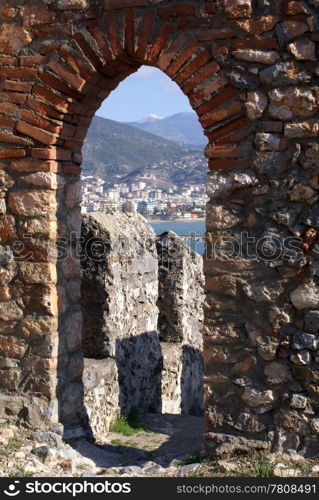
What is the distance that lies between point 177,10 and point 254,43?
1.79ft

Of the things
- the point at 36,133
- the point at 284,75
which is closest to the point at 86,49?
the point at 36,133

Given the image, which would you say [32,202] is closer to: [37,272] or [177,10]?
[37,272]

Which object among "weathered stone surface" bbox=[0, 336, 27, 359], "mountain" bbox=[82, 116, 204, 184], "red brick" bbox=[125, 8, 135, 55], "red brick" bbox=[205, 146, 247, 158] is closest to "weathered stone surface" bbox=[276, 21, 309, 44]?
"red brick" bbox=[205, 146, 247, 158]

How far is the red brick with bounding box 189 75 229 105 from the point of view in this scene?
4.24 meters

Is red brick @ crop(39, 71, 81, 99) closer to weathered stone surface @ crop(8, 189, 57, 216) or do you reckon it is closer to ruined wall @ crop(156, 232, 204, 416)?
weathered stone surface @ crop(8, 189, 57, 216)

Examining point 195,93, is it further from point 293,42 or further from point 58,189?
point 58,189

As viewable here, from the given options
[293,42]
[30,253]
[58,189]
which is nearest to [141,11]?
[293,42]

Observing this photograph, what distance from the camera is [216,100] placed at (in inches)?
168

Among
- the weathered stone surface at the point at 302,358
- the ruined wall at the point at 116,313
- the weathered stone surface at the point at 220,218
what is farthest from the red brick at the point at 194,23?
the ruined wall at the point at 116,313

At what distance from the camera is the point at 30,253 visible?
482 cm

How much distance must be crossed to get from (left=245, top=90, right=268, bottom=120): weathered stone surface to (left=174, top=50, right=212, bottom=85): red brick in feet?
1.19

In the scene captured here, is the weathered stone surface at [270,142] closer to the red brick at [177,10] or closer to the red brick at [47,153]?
the red brick at [177,10]

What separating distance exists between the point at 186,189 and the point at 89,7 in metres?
36.6

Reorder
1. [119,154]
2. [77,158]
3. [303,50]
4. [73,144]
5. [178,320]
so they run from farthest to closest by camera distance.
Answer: [119,154], [178,320], [77,158], [73,144], [303,50]
